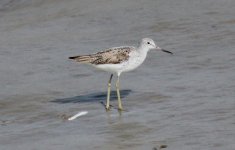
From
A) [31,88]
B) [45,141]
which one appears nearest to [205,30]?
[31,88]

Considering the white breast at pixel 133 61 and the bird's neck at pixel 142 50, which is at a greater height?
the bird's neck at pixel 142 50

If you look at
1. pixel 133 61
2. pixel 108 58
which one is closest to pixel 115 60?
pixel 108 58

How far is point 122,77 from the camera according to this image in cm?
1573

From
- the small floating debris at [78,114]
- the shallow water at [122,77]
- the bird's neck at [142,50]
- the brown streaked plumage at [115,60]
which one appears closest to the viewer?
the shallow water at [122,77]

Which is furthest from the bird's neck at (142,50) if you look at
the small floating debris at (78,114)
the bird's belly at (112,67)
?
the small floating debris at (78,114)

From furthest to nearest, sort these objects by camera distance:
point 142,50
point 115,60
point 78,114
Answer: point 142,50
point 115,60
point 78,114

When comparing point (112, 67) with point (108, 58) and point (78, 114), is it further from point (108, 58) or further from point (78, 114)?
point (78, 114)

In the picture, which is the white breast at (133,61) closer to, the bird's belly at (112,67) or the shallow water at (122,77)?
the bird's belly at (112,67)

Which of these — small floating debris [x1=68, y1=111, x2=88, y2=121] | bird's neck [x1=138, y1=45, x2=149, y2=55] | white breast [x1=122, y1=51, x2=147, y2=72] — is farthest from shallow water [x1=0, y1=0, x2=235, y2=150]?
bird's neck [x1=138, y1=45, x2=149, y2=55]

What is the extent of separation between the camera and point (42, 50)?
18359 mm

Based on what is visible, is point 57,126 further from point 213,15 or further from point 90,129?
point 213,15

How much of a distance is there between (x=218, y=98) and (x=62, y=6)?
10729 mm

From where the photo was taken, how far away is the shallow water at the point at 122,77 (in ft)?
37.1

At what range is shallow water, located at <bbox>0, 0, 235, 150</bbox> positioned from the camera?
37.1 ft
